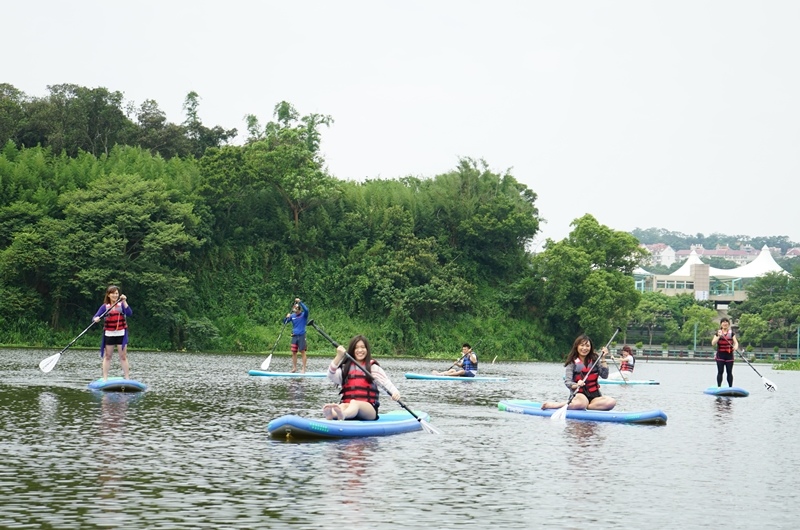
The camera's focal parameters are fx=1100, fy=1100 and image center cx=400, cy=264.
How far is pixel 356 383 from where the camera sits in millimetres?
14617

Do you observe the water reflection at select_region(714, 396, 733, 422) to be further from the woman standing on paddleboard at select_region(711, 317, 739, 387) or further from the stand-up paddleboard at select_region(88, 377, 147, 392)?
the stand-up paddleboard at select_region(88, 377, 147, 392)

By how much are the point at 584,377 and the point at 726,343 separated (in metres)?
10.3

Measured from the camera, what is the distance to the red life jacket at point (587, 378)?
1769cm

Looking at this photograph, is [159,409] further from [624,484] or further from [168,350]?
[168,350]

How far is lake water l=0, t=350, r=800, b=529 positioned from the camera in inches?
343

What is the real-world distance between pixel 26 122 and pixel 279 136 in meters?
15.2

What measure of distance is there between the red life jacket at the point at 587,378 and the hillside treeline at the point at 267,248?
3435 cm

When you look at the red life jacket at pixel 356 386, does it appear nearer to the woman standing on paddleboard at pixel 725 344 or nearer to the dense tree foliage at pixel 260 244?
the woman standing on paddleboard at pixel 725 344

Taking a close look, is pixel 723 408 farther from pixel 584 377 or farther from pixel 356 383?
pixel 356 383

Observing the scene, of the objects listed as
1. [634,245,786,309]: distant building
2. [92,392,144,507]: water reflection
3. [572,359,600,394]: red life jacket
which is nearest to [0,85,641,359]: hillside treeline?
[92,392,144,507]: water reflection

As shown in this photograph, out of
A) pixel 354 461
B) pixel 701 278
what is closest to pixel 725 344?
pixel 354 461

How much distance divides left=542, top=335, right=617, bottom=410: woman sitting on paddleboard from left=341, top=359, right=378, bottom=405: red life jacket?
13.3ft

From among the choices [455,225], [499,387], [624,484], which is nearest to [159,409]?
[624,484]

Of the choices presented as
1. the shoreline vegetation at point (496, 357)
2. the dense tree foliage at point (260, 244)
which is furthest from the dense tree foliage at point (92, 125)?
the shoreline vegetation at point (496, 357)
